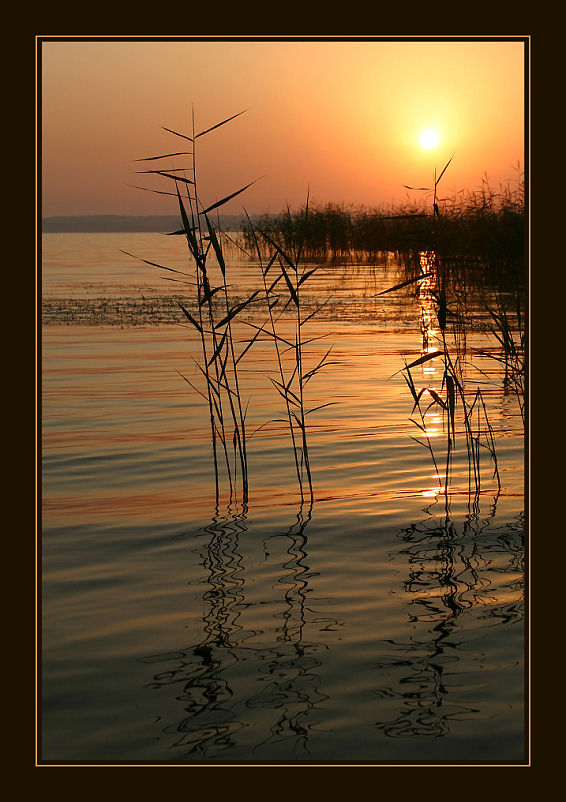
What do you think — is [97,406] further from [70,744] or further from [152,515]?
[70,744]

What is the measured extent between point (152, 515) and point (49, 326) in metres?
9.04

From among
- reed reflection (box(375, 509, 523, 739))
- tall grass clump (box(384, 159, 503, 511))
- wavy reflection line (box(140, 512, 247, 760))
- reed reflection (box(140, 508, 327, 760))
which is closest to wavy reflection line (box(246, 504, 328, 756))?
reed reflection (box(140, 508, 327, 760))

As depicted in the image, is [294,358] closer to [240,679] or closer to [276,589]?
[276,589]

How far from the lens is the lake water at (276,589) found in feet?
12.2

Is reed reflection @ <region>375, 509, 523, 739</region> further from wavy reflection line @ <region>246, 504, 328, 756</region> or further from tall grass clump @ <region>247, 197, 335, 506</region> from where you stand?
tall grass clump @ <region>247, 197, 335, 506</region>

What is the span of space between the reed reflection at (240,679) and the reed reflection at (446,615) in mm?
349

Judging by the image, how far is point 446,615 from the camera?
187 inches

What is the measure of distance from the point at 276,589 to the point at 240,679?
1.04 meters

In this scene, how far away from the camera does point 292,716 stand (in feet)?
12.3

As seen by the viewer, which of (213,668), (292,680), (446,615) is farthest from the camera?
(446,615)

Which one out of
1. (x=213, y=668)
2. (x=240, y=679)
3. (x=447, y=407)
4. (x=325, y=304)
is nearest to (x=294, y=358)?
(x=325, y=304)

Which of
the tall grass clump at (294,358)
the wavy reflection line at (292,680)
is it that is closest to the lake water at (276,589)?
the wavy reflection line at (292,680)

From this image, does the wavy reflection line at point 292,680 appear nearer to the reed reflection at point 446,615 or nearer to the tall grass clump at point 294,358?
the reed reflection at point 446,615

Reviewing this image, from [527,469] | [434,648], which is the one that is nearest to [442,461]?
[527,469]
